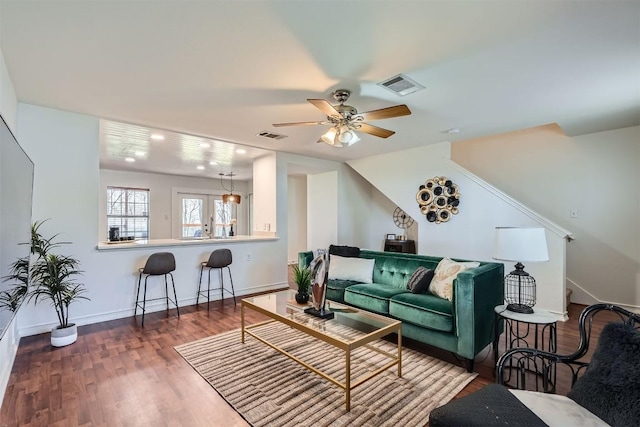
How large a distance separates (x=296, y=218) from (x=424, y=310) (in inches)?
226

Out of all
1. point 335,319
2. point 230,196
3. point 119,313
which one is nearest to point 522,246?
point 335,319

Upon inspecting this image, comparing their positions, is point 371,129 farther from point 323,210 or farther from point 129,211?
point 129,211

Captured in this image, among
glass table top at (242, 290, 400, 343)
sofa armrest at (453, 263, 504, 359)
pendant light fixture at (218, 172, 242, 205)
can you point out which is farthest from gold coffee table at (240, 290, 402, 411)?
pendant light fixture at (218, 172, 242, 205)

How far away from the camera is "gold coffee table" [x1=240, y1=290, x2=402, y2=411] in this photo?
2082 millimetres

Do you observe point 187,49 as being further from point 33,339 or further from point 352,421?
point 33,339

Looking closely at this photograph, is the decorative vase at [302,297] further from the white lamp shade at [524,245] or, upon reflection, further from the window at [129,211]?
the window at [129,211]

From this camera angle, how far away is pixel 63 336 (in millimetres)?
3000

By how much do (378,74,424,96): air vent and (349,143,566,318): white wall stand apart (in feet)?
7.52

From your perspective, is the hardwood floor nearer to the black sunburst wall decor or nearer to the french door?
the black sunburst wall decor

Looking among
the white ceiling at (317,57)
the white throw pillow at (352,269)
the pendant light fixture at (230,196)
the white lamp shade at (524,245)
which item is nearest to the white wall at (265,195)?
the pendant light fixture at (230,196)

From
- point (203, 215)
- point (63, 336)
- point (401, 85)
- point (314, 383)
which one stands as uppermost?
point (401, 85)

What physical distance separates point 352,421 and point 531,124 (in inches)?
161

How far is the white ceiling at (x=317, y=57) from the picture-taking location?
1.81 m

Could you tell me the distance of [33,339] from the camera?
3.14 m
